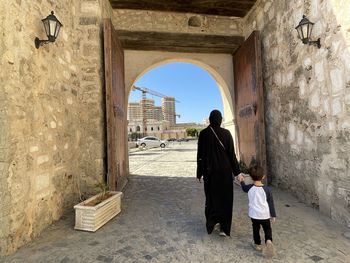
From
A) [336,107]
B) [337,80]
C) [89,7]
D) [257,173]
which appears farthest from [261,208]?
[89,7]

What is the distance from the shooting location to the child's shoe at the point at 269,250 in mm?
2508

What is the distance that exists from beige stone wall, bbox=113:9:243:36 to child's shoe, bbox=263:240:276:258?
17.4 ft

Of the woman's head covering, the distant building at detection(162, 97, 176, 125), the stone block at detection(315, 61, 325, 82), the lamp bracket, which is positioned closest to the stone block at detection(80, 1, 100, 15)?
the lamp bracket

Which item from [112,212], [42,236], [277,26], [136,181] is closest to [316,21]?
[277,26]

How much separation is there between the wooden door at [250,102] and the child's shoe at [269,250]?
2921 mm

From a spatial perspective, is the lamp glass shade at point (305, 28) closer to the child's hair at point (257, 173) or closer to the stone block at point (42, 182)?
the child's hair at point (257, 173)

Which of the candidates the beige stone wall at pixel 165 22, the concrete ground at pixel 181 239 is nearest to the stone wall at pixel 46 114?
the concrete ground at pixel 181 239

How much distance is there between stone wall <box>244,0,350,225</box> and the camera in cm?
326

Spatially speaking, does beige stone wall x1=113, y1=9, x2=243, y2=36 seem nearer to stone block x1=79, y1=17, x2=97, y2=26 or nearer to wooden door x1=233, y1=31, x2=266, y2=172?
wooden door x1=233, y1=31, x2=266, y2=172

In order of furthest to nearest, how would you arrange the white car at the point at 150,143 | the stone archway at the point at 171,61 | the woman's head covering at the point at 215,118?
the white car at the point at 150,143, the stone archway at the point at 171,61, the woman's head covering at the point at 215,118

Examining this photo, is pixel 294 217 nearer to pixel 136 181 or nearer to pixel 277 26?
pixel 277 26

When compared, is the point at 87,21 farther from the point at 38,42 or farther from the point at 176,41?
the point at 176,41

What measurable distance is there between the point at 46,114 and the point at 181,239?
2344 millimetres

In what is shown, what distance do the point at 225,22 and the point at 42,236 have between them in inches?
238
